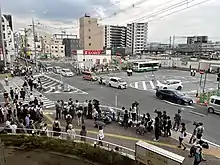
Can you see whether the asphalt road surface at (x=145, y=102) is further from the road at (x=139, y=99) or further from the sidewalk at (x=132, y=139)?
the sidewalk at (x=132, y=139)

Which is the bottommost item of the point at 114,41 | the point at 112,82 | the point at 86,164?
the point at 86,164

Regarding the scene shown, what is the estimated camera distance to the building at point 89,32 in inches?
2842

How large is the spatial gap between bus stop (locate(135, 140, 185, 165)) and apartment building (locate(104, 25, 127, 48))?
105 meters

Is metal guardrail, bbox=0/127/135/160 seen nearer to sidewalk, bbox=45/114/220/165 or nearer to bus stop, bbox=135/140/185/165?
sidewalk, bbox=45/114/220/165

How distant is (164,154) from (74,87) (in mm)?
23679

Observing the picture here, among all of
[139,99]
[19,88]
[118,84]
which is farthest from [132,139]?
[19,88]

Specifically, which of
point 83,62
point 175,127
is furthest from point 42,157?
point 83,62

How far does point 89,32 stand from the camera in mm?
73500

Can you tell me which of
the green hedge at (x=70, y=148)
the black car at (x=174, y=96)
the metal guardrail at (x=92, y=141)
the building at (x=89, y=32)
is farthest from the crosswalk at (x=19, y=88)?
the building at (x=89, y=32)

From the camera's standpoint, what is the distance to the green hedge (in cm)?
1120

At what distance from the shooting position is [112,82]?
104ft

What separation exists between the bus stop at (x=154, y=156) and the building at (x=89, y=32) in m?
66.0

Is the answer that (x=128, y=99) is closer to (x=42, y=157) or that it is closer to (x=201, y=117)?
(x=201, y=117)

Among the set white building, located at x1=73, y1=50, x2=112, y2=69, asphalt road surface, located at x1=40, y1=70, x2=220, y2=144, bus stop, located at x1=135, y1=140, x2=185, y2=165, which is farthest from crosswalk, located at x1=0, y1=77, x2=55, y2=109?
white building, located at x1=73, y1=50, x2=112, y2=69
